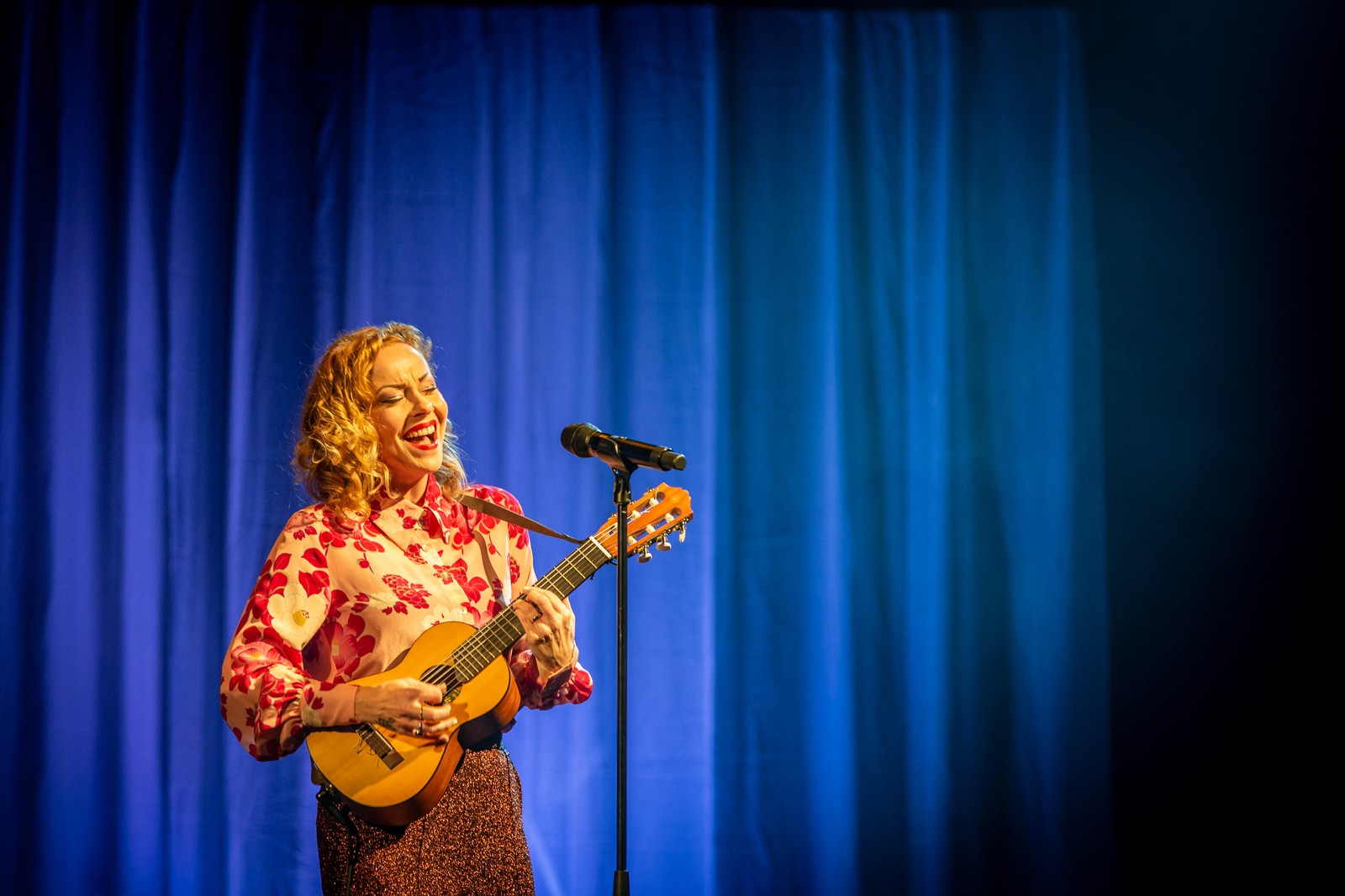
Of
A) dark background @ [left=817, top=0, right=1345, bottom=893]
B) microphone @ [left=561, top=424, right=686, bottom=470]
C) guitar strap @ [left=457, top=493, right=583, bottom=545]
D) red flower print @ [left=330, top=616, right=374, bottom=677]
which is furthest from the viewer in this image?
dark background @ [left=817, top=0, right=1345, bottom=893]

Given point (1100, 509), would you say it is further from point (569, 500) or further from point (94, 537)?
point (94, 537)

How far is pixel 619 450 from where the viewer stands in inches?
72.5

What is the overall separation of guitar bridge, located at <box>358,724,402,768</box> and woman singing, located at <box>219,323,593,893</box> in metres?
0.03

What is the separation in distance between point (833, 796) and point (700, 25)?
7.96 ft

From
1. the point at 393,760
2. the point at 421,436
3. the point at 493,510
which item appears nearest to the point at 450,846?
the point at 393,760

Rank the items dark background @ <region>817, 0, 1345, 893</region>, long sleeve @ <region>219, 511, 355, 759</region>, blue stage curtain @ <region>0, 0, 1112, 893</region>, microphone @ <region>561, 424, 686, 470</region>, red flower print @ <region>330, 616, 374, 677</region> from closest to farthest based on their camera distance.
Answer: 1. microphone @ <region>561, 424, 686, 470</region>
2. long sleeve @ <region>219, 511, 355, 759</region>
3. red flower print @ <region>330, 616, 374, 677</region>
4. blue stage curtain @ <region>0, 0, 1112, 893</region>
5. dark background @ <region>817, 0, 1345, 893</region>

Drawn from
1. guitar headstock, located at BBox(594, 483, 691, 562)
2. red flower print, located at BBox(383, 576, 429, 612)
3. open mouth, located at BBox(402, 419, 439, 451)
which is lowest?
red flower print, located at BBox(383, 576, 429, 612)

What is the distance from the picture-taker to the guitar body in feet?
6.20

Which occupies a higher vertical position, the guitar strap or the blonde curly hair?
the blonde curly hair

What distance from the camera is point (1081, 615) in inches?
130

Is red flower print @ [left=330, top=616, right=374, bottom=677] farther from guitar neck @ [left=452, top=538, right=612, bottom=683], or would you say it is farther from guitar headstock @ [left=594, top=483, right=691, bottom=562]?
guitar headstock @ [left=594, top=483, right=691, bottom=562]

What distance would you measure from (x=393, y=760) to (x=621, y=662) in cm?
48

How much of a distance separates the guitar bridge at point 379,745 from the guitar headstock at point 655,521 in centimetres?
55

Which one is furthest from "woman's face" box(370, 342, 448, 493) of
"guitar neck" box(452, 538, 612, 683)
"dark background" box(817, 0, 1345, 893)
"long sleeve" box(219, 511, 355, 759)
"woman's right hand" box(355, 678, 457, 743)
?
"dark background" box(817, 0, 1345, 893)
